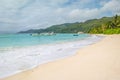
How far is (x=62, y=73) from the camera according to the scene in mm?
2707

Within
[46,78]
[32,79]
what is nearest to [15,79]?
[32,79]

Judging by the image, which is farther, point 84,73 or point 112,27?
point 112,27

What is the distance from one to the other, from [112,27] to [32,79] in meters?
31.0

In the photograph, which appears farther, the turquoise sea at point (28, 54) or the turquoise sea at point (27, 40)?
the turquoise sea at point (27, 40)

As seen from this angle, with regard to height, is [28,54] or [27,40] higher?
[28,54]

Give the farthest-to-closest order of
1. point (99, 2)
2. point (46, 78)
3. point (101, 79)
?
point (99, 2)
point (46, 78)
point (101, 79)

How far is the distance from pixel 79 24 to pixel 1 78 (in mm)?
71841

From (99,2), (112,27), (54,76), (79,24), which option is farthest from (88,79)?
(79,24)

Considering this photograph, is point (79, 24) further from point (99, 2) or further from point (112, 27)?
point (99, 2)

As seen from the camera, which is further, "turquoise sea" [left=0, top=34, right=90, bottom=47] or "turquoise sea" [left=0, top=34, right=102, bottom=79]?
"turquoise sea" [left=0, top=34, right=90, bottom=47]

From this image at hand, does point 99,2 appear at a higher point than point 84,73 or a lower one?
higher

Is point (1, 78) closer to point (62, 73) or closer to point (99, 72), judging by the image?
point (62, 73)

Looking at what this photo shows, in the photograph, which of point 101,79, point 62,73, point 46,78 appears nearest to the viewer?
point 101,79

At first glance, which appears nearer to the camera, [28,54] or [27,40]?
[28,54]
